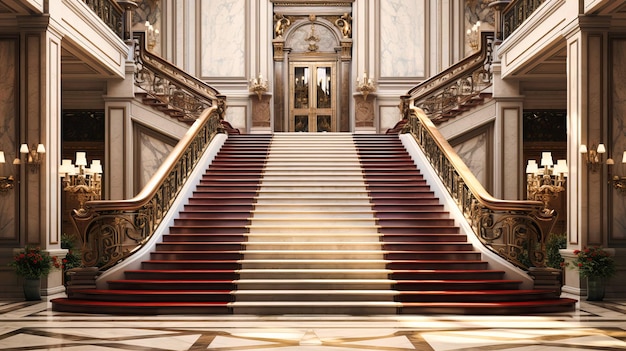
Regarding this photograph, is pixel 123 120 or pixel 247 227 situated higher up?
pixel 123 120

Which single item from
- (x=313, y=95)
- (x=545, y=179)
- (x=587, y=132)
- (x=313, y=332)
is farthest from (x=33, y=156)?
(x=313, y=95)

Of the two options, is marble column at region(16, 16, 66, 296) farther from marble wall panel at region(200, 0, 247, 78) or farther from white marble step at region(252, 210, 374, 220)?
marble wall panel at region(200, 0, 247, 78)

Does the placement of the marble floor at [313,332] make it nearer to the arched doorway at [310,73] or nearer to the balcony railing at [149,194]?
the balcony railing at [149,194]

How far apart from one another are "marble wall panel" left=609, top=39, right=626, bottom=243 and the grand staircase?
5.66 ft

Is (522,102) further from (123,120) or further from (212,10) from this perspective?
(212,10)

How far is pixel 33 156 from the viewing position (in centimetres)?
980

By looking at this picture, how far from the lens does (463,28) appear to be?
19266 millimetres

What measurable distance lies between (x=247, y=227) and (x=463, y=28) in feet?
35.2

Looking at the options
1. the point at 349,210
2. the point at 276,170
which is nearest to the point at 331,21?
the point at 276,170

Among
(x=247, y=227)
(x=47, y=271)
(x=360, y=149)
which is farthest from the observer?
(x=360, y=149)

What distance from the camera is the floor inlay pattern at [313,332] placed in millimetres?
5957

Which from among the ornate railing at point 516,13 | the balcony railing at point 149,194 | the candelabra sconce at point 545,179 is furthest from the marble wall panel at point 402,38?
the candelabra sconce at point 545,179

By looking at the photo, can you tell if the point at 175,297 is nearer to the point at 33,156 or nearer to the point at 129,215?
the point at 129,215

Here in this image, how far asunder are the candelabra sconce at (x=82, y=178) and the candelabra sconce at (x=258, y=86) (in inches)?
256
